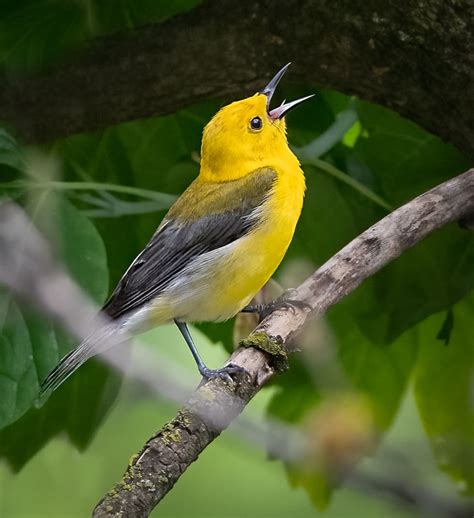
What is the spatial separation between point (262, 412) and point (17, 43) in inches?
45.2

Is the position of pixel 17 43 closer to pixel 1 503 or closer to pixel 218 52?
pixel 218 52

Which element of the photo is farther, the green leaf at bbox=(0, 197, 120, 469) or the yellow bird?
the yellow bird

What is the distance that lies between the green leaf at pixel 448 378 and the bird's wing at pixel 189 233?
0.57 m

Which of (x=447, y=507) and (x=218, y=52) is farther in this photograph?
(x=218, y=52)

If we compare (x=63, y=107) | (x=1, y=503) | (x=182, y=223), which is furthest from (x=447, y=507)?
(x=63, y=107)

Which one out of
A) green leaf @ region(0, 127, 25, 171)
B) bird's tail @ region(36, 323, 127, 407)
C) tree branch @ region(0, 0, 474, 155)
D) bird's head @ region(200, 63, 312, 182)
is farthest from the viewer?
bird's head @ region(200, 63, 312, 182)

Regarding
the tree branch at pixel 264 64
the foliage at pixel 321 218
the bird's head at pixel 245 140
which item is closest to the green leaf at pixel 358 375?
the foliage at pixel 321 218

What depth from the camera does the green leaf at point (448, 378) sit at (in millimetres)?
2303

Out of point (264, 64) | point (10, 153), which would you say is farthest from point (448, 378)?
point (10, 153)

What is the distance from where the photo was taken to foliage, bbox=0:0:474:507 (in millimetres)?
2326

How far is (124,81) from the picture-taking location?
95.3 inches

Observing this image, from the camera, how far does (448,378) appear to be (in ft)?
7.89

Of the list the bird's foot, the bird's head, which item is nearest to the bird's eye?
the bird's head

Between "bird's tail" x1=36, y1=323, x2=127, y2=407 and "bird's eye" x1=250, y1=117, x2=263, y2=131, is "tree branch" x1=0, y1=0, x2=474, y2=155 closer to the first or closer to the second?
Result: "bird's eye" x1=250, y1=117, x2=263, y2=131
